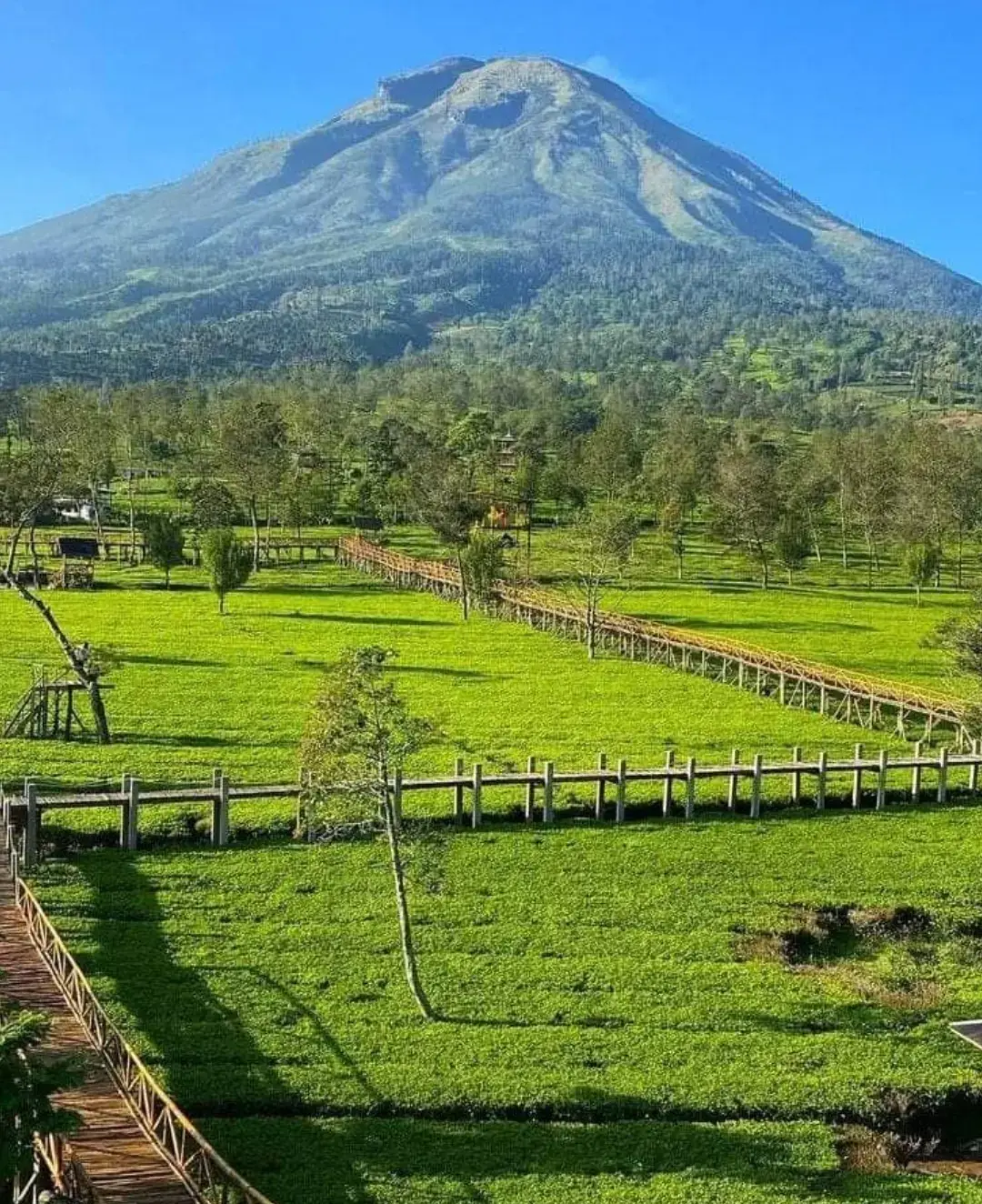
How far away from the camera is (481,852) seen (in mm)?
27922

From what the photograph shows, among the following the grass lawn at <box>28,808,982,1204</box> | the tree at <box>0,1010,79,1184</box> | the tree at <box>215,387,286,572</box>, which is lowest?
the grass lawn at <box>28,808,982,1204</box>

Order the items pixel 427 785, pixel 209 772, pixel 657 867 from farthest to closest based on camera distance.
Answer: pixel 209 772, pixel 427 785, pixel 657 867

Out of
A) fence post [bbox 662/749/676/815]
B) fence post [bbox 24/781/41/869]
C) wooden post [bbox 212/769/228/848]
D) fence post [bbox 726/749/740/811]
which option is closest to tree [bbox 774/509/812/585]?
fence post [bbox 726/749/740/811]

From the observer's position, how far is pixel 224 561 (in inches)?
2416

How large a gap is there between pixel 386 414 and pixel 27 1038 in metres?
155

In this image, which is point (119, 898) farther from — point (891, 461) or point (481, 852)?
point (891, 461)

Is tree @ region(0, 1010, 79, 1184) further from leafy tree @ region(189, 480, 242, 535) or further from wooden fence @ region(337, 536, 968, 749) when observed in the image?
leafy tree @ region(189, 480, 242, 535)

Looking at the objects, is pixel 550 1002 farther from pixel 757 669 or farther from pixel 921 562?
pixel 921 562

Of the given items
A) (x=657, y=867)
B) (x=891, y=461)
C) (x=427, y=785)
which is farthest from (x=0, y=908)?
(x=891, y=461)

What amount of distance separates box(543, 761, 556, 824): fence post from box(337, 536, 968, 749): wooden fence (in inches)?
608

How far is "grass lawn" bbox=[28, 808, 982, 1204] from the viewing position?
1650 cm

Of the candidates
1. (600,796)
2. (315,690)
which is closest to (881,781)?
(600,796)

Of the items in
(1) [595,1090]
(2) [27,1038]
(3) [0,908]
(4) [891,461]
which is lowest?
(1) [595,1090]

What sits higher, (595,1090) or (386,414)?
(386,414)
